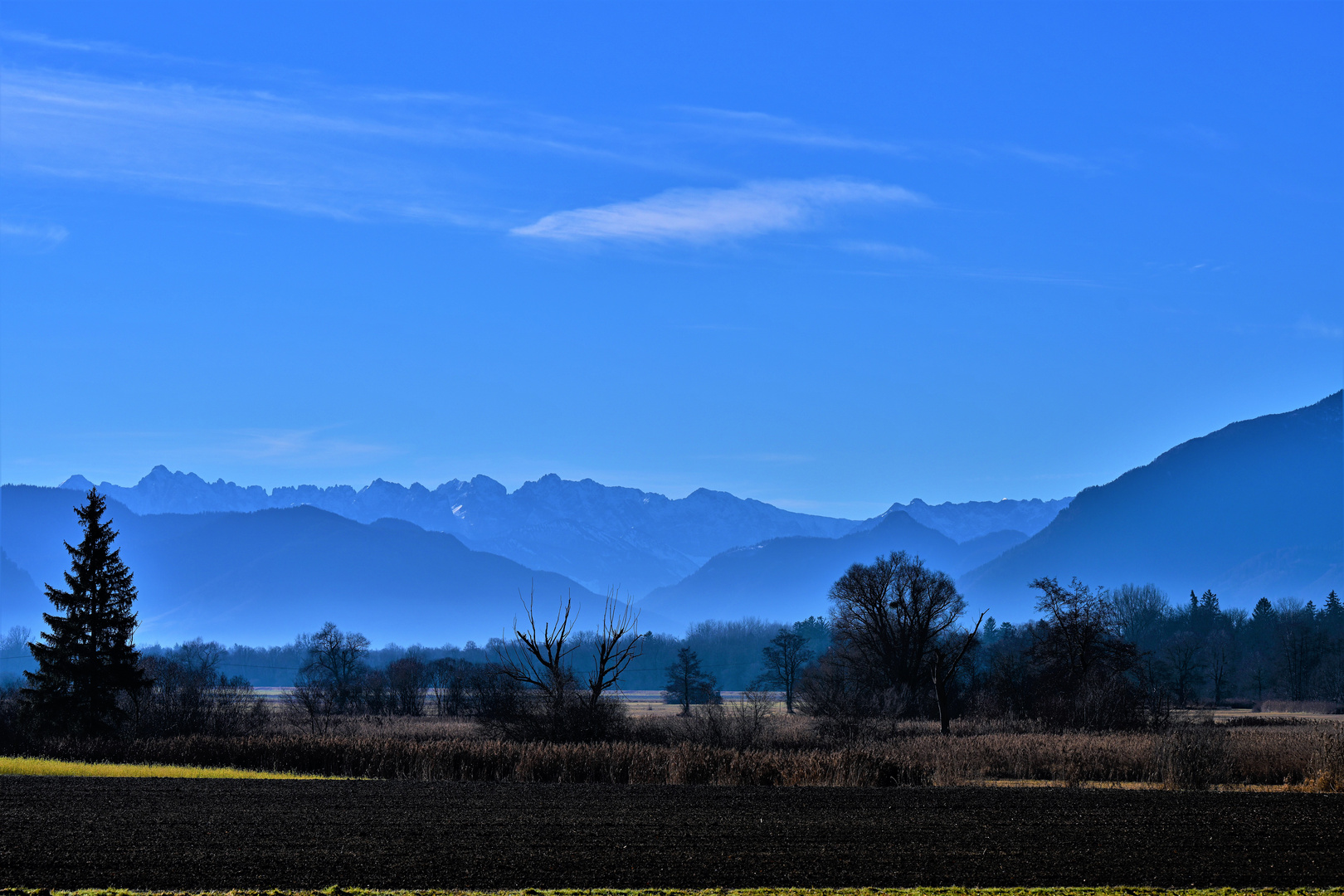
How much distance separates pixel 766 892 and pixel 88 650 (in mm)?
46768

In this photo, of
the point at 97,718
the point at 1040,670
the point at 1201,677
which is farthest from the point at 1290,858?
the point at 1201,677

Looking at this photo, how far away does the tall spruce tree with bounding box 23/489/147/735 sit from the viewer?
5347cm

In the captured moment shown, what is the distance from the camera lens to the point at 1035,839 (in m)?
22.8

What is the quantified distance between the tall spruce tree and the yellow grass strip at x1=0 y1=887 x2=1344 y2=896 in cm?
4008

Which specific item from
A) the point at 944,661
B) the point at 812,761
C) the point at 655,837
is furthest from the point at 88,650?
the point at 944,661

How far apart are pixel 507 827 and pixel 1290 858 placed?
581 inches

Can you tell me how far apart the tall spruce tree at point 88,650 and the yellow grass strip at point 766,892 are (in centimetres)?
4008

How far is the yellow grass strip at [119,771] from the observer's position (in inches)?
1475

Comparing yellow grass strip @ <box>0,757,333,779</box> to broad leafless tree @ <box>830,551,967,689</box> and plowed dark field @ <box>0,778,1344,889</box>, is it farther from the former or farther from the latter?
broad leafless tree @ <box>830,551,967,689</box>

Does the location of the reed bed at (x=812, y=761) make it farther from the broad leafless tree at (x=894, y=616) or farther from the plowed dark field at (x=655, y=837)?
the broad leafless tree at (x=894, y=616)

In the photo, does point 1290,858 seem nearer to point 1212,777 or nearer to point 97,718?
point 1212,777

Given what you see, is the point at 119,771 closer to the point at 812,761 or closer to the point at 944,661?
the point at 812,761

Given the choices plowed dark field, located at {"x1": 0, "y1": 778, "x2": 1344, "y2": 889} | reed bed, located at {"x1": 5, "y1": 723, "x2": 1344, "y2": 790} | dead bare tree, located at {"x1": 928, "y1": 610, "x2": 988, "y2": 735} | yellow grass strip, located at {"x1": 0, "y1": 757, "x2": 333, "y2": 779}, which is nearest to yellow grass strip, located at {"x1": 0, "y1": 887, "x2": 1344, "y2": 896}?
plowed dark field, located at {"x1": 0, "y1": 778, "x2": 1344, "y2": 889}

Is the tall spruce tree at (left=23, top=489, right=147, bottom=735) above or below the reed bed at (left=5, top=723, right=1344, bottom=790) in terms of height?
above
